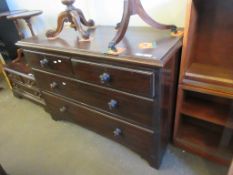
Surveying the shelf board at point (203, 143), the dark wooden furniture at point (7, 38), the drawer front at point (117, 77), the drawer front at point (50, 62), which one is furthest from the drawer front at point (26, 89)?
the shelf board at point (203, 143)

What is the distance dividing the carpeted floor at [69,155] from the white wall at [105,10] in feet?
3.14

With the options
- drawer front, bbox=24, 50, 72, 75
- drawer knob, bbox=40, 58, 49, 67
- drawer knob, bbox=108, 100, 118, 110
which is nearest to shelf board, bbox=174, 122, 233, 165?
drawer knob, bbox=108, 100, 118, 110

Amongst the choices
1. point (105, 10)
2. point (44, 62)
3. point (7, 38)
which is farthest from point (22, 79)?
point (105, 10)

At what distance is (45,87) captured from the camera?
153 centimetres

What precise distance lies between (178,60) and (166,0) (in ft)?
1.36

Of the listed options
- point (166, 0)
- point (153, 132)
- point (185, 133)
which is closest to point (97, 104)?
point (153, 132)

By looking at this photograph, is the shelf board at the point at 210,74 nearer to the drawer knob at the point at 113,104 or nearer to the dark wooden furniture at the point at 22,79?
the drawer knob at the point at 113,104

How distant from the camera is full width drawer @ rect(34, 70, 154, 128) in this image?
1.01 meters

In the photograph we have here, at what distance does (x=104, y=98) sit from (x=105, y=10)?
2.50 ft

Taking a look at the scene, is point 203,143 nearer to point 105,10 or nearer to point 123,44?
point 123,44

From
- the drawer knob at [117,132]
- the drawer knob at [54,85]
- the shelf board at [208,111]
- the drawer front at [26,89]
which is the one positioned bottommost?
the drawer front at [26,89]

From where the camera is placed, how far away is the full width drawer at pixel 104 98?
101 centimetres

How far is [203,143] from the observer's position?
1275 millimetres

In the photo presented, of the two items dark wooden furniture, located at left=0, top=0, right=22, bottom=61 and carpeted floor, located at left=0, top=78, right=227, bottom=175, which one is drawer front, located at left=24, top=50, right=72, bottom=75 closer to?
carpeted floor, located at left=0, top=78, right=227, bottom=175
